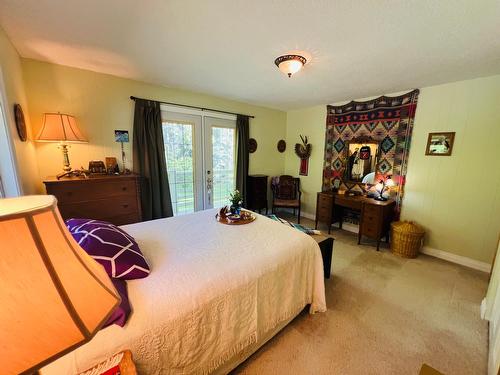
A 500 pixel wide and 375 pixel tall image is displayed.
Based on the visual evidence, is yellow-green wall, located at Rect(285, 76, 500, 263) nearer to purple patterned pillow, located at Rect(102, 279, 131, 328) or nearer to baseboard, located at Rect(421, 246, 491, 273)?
baseboard, located at Rect(421, 246, 491, 273)

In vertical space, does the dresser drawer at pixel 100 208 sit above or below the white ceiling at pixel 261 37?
below

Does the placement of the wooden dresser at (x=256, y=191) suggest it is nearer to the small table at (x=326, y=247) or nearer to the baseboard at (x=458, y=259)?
the small table at (x=326, y=247)

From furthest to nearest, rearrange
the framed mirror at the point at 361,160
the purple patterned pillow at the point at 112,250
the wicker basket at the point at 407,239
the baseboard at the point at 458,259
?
the framed mirror at the point at 361,160 → the wicker basket at the point at 407,239 → the baseboard at the point at 458,259 → the purple patterned pillow at the point at 112,250

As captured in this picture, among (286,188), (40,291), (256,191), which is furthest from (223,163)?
(40,291)

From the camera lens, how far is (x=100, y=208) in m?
2.40

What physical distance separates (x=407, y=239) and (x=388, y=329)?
5.11ft

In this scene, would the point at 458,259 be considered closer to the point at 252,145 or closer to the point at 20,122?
the point at 252,145

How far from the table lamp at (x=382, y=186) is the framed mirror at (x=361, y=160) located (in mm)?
123

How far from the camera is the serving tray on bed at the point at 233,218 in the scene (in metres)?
2.18

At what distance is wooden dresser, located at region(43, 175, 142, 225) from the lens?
219 centimetres

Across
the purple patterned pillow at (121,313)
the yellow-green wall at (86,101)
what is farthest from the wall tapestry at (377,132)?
the purple patterned pillow at (121,313)

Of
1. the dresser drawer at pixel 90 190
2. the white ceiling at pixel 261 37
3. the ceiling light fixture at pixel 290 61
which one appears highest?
the white ceiling at pixel 261 37

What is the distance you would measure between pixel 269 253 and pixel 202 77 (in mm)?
2317

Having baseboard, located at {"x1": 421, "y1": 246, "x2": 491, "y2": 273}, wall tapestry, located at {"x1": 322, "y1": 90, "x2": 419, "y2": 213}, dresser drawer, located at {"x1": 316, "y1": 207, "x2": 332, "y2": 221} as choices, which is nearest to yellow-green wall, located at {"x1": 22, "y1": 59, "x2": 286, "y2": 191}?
wall tapestry, located at {"x1": 322, "y1": 90, "x2": 419, "y2": 213}
